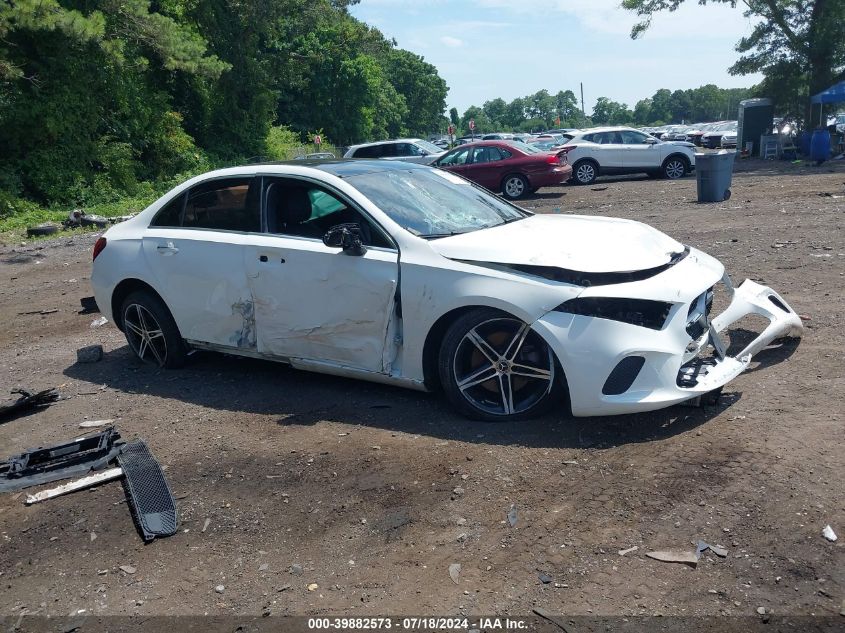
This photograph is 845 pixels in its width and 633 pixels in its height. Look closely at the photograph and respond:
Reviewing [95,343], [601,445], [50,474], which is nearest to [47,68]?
[95,343]

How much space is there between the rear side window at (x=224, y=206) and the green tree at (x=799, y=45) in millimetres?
30872

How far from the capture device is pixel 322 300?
5359 mm

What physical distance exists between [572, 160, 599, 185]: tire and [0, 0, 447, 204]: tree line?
512 inches

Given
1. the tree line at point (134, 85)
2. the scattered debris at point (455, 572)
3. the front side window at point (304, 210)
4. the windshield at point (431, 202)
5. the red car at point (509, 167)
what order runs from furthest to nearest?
the tree line at point (134, 85), the red car at point (509, 167), the front side window at point (304, 210), the windshield at point (431, 202), the scattered debris at point (455, 572)

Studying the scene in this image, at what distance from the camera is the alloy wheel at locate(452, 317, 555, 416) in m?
4.66

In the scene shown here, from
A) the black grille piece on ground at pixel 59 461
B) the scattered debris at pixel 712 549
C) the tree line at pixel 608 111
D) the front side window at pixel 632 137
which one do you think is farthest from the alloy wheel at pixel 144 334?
the tree line at pixel 608 111

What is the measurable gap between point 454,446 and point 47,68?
24116mm

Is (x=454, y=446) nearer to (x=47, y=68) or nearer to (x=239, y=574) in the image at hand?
(x=239, y=574)

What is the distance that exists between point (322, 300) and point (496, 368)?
1.35 meters

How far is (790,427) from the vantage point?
442cm

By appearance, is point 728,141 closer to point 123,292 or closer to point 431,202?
point 431,202

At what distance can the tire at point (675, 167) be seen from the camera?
2348 centimetres

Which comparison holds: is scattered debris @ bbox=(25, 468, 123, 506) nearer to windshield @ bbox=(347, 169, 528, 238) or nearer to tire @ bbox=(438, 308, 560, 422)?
tire @ bbox=(438, 308, 560, 422)

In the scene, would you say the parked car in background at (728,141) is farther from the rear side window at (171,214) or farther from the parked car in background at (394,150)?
the rear side window at (171,214)
